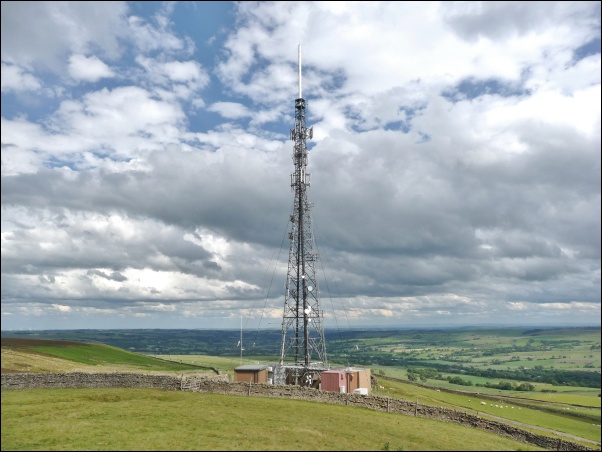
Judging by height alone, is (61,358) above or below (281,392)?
below

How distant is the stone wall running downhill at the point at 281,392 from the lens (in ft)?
141

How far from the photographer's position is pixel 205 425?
1244 inches

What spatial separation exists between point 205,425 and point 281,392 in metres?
15.8

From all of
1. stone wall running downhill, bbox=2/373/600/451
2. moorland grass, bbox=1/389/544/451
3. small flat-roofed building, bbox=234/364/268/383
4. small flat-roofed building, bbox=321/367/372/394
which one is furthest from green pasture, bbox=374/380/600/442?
moorland grass, bbox=1/389/544/451

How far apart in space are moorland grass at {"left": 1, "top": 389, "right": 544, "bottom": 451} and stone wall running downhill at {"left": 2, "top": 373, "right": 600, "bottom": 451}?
1.71 meters

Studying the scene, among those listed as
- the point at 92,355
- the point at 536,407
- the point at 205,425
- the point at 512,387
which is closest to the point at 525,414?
the point at 536,407

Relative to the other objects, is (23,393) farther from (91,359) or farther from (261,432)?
(91,359)

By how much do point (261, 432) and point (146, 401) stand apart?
16.0m

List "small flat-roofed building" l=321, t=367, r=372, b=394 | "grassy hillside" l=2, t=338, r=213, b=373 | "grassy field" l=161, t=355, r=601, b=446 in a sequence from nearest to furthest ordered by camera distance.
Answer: "small flat-roofed building" l=321, t=367, r=372, b=394
"grassy hillside" l=2, t=338, r=213, b=373
"grassy field" l=161, t=355, r=601, b=446

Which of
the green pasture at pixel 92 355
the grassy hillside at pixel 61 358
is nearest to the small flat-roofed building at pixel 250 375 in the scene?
the grassy hillside at pixel 61 358

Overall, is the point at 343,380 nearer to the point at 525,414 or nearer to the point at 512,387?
the point at 525,414

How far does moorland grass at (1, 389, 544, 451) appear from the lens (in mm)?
27500

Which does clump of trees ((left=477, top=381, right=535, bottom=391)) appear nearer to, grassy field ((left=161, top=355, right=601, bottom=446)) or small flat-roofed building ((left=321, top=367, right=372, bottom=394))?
grassy field ((left=161, top=355, right=601, bottom=446))

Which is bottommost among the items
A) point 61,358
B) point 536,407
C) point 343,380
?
point 536,407
